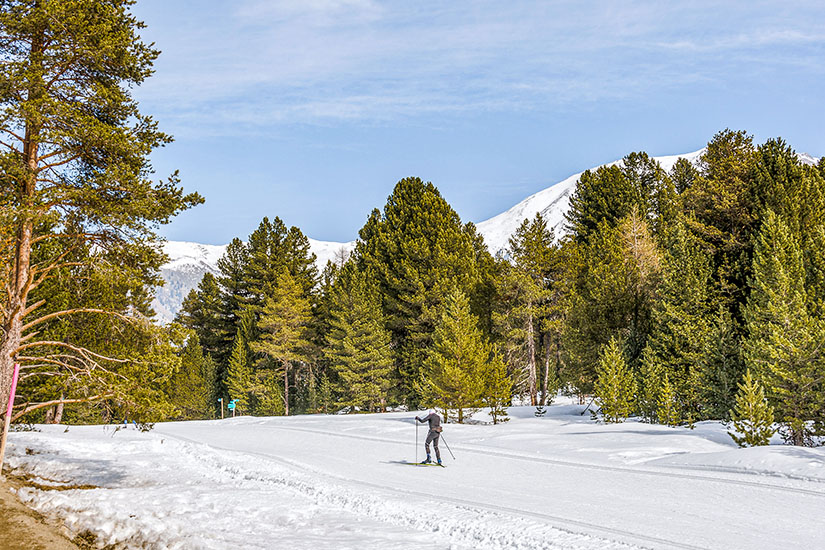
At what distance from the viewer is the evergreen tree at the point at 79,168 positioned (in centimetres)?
1134

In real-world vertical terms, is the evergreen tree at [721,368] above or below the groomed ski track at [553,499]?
above

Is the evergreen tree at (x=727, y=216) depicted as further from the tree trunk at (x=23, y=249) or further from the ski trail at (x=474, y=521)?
the tree trunk at (x=23, y=249)

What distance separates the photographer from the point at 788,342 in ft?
57.5

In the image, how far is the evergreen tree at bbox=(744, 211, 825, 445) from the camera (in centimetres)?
1756

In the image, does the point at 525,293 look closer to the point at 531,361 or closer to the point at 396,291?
the point at 531,361

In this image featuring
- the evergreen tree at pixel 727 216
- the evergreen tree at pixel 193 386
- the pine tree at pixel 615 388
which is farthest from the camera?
the evergreen tree at pixel 193 386

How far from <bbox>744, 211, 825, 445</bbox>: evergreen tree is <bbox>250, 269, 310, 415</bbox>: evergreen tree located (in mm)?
34330

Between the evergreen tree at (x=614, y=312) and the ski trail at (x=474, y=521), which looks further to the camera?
the evergreen tree at (x=614, y=312)

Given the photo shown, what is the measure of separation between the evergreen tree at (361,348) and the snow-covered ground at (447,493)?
62.0 feet

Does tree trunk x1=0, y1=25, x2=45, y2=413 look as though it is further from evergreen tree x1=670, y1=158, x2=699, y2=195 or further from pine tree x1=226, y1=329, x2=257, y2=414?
evergreen tree x1=670, y1=158, x2=699, y2=195

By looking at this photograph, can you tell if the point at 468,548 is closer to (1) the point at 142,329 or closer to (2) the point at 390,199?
(1) the point at 142,329

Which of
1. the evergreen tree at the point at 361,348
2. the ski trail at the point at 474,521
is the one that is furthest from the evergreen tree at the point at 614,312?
the ski trail at the point at 474,521

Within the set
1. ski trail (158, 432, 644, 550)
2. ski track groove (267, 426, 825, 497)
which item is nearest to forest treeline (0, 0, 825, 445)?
ski trail (158, 432, 644, 550)

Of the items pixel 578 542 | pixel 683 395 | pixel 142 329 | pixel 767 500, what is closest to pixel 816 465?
pixel 767 500
